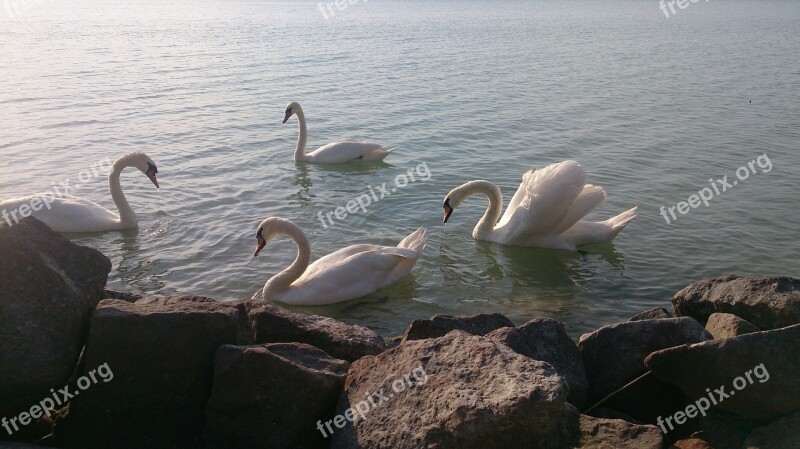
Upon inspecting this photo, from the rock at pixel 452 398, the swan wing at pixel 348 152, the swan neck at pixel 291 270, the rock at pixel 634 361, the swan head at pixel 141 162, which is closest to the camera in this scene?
the rock at pixel 452 398

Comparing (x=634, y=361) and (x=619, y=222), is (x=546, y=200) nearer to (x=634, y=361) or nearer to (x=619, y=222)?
(x=619, y=222)

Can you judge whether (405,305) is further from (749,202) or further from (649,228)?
(749,202)

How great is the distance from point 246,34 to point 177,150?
21510mm

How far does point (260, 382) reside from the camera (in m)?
4.69

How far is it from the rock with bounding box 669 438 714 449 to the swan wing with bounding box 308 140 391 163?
9720 mm

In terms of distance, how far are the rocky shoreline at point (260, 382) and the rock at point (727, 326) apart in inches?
30.3

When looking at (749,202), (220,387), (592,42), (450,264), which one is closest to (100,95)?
(450,264)

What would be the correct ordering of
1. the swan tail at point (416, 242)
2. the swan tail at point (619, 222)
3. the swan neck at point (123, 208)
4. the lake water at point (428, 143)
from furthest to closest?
the swan neck at point (123, 208) → the swan tail at point (619, 222) → the lake water at point (428, 143) → the swan tail at point (416, 242)

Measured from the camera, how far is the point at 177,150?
576 inches

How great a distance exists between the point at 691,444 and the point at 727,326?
135 centimetres

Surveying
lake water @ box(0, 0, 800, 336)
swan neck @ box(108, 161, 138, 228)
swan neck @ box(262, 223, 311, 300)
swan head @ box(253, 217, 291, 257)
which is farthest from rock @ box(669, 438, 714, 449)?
swan neck @ box(108, 161, 138, 228)

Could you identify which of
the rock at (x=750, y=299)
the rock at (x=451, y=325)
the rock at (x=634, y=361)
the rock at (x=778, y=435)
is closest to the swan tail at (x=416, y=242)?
the rock at (x=451, y=325)

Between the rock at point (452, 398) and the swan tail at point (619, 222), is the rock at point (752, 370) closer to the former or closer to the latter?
the rock at point (452, 398)

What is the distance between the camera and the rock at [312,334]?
18.6 feet
